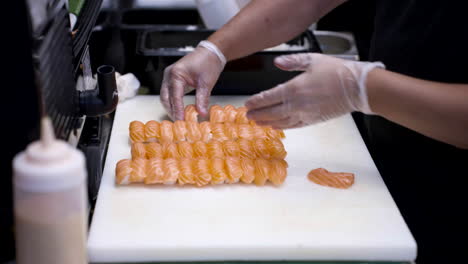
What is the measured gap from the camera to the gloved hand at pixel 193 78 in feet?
6.81

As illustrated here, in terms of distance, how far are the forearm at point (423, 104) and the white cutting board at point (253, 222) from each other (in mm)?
314

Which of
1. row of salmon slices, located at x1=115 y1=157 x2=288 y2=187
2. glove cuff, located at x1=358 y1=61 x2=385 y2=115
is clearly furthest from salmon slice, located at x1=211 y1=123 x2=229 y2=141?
glove cuff, located at x1=358 y1=61 x2=385 y2=115

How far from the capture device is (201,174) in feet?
5.71

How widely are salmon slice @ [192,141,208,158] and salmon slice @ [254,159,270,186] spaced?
0.21 m

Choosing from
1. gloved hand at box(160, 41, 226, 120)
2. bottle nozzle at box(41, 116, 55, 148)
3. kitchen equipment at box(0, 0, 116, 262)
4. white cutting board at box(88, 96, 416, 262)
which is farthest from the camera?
gloved hand at box(160, 41, 226, 120)

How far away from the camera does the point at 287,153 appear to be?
2008mm

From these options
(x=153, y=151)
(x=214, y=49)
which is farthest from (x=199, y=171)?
(x=214, y=49)

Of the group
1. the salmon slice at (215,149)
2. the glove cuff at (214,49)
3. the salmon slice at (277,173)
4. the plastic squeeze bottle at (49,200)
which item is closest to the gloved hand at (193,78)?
the glove cuff at (214,49)

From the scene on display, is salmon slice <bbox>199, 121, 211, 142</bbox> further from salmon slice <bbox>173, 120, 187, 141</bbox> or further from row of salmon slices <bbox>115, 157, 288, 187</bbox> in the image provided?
row of salmon slices <bbox>115, 157, 288, 187</bbox>

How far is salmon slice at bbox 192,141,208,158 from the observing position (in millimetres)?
1885

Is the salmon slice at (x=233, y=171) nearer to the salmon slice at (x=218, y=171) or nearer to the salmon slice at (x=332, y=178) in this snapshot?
the salmon slice at (x=218, y=171)

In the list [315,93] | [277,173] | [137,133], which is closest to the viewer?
[315,93]

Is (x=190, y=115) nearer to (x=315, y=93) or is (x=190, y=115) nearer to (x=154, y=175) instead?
(x=154, y=175)

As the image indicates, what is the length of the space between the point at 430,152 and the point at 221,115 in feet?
2.76
